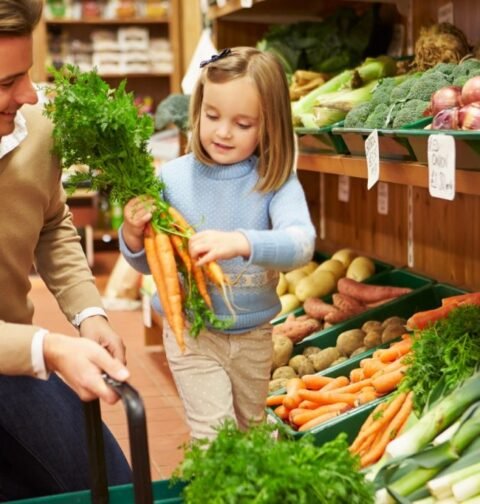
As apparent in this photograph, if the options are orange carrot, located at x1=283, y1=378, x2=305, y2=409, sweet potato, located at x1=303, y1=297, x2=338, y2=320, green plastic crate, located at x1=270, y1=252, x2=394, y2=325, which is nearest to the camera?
orange carrot, located at x1=283, y1=378, x2=305, y2=409

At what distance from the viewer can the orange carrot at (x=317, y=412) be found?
2898 millimetres

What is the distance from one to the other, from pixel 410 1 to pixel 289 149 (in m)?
1.58

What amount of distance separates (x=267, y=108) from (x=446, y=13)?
1.43 meters

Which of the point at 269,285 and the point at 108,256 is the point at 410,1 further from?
the point at 108,256

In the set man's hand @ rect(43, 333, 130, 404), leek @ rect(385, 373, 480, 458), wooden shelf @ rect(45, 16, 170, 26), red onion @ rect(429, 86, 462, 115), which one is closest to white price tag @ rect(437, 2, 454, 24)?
red onion @ rect(429, 86, 462, 115)

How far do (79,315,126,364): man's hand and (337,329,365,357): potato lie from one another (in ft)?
4.32

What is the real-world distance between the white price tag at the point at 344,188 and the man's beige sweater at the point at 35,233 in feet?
→ 7.20

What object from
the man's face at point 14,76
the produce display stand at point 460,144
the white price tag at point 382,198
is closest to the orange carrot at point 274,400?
the produce display stand at point 460,144

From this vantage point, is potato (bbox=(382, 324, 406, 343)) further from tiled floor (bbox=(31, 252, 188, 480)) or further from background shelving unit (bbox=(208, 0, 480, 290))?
tiled floor (bbox=(31, 252, 188, 480))

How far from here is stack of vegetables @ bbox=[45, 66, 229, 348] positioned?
7.04 feet

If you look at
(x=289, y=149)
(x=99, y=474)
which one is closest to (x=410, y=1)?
(x=289, y=149)

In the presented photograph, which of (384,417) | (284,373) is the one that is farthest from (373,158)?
(284,373)

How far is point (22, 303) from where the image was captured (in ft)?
7.97

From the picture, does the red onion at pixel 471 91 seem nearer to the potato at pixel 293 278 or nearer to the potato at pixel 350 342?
the potato at pixel 350 342
